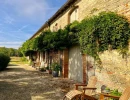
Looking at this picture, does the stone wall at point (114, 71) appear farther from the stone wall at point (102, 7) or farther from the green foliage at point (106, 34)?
the stone wall at point (102, 7)

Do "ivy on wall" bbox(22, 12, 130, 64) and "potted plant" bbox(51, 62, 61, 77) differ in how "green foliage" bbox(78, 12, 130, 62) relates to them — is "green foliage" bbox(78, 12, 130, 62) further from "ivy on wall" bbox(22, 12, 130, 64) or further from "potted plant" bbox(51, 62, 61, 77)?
"potted plant" bbox(51, 62, 61, 77)

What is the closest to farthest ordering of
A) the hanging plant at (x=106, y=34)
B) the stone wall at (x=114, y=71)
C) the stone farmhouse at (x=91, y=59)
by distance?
the stone wall at (x=114, y=71), the hanging plant at (x=106, y=34), the stone farmhouse at (x=91, y=59)

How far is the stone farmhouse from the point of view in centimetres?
684

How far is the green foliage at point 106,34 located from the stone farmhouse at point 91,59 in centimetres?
32

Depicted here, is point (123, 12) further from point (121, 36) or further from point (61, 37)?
point (61, 37)

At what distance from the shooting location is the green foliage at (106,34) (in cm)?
664

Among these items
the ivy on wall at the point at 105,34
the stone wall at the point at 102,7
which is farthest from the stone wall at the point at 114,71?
the stone wall at the point at 102,7

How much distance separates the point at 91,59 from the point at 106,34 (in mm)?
2396

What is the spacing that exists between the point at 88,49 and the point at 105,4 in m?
2.41

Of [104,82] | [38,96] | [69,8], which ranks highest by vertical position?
[69,8]

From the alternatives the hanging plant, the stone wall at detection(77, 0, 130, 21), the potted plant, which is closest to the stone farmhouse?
the stone wall at detection(77, 0, 130, 21)

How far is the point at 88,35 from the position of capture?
8.24 m

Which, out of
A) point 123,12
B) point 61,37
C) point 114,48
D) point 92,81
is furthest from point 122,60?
point 61,37

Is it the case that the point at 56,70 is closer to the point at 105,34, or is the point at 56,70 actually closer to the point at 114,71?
the point at 114,71
